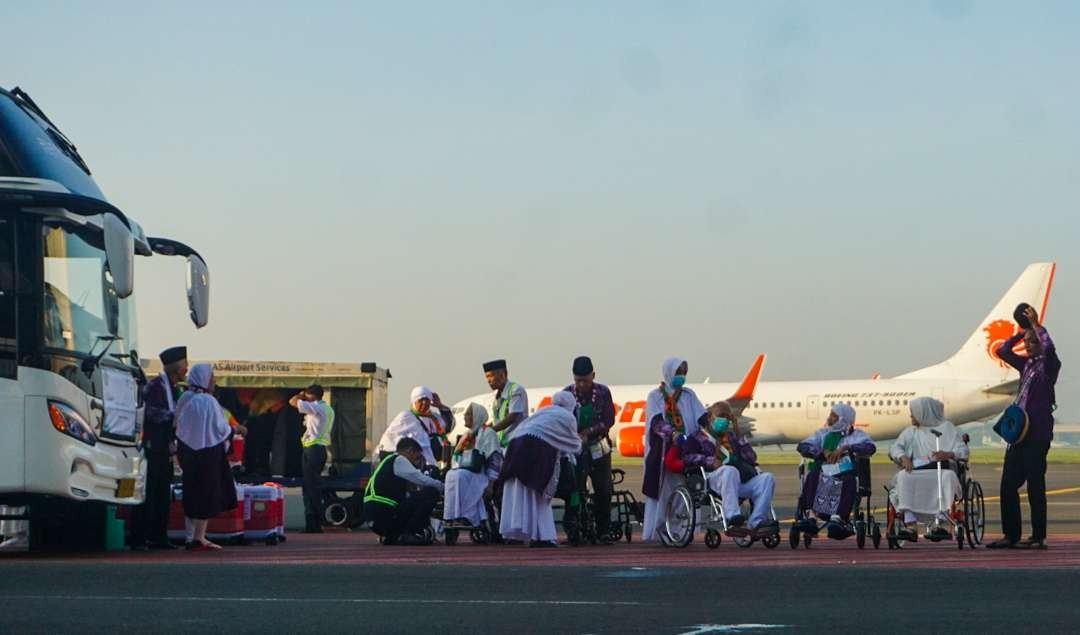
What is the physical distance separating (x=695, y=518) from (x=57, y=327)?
5.46 meters

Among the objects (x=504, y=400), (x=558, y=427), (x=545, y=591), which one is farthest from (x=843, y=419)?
(x=545, y=591)

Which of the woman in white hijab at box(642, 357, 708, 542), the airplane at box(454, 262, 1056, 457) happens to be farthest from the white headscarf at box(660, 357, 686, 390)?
the airplane at box(454, 262, 1056, 457)

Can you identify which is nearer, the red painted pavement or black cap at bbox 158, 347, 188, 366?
the red painted pavement

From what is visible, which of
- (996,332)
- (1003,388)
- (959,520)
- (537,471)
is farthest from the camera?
(996,332)

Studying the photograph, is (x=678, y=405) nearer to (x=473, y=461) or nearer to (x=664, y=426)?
(x=664, y=426)

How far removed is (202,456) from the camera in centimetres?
1471

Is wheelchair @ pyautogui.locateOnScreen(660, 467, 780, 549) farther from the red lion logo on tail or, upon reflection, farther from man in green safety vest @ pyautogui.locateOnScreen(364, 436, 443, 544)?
the red lion logo on tail

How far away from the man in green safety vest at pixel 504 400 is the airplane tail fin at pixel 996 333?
41.4 meters

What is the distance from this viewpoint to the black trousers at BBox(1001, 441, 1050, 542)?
45.9 ft

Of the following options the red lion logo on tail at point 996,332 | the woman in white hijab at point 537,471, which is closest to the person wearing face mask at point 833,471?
the woman in white hijab at point 537,471

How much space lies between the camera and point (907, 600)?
8844 mm

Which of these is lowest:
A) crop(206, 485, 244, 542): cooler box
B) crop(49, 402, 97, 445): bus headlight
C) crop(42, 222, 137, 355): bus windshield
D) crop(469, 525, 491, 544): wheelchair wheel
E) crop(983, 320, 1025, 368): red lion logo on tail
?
crop(469, 525, 491, 544): wheelchair wheel

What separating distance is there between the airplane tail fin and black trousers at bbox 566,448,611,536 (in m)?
41.6

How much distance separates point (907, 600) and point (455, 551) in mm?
6359
